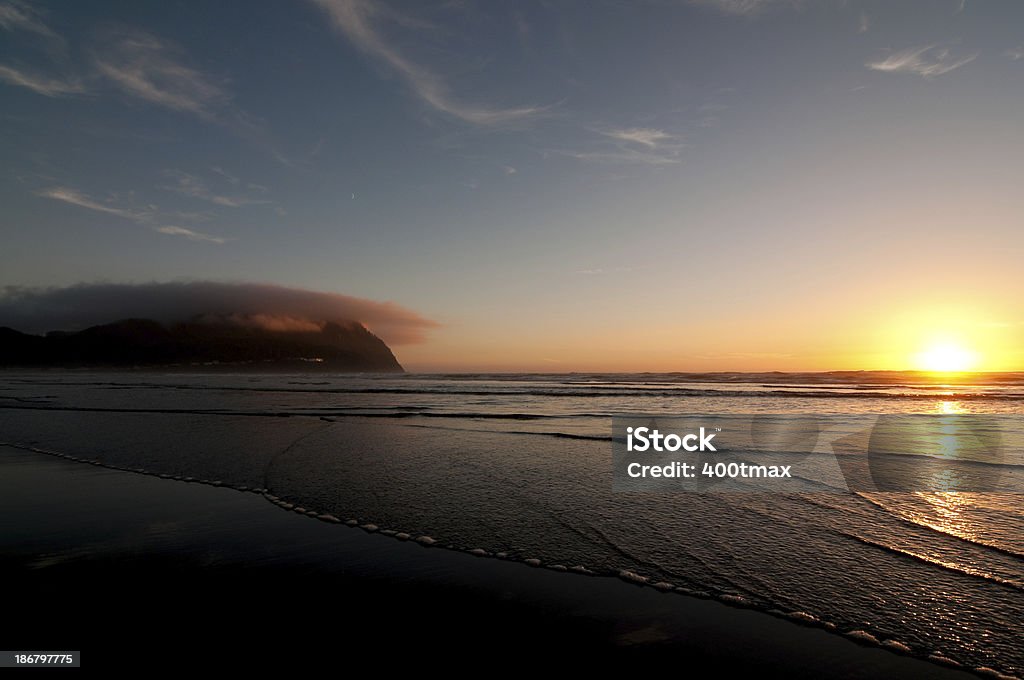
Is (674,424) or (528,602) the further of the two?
(674,424)

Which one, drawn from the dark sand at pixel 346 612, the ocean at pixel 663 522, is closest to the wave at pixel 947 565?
the ocean at pixel 663 522

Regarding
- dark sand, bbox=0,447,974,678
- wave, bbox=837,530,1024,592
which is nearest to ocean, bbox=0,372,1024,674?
wave, bbox=837,530,1024,592

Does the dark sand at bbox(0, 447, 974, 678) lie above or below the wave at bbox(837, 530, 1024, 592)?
below

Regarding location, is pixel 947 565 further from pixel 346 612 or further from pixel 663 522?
pixel 346 612

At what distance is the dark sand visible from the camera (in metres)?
4.54

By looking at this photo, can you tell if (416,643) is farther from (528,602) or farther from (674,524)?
(674,524)

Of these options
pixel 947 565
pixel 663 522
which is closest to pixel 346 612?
pixel 663 522

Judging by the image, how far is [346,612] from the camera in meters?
5.36

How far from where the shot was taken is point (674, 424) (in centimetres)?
2277

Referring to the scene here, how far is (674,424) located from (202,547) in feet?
63.6

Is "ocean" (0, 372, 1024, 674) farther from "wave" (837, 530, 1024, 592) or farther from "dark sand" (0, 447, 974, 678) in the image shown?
"dark sand" (0, 447, 974, 678)

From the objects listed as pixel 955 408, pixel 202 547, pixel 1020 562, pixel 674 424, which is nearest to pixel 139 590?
pixel 202 547

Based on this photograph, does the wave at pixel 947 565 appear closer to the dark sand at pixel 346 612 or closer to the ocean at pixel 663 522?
the ocean at pixel 663 522

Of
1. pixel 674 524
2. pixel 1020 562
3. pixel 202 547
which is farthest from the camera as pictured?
pixel 674 524
